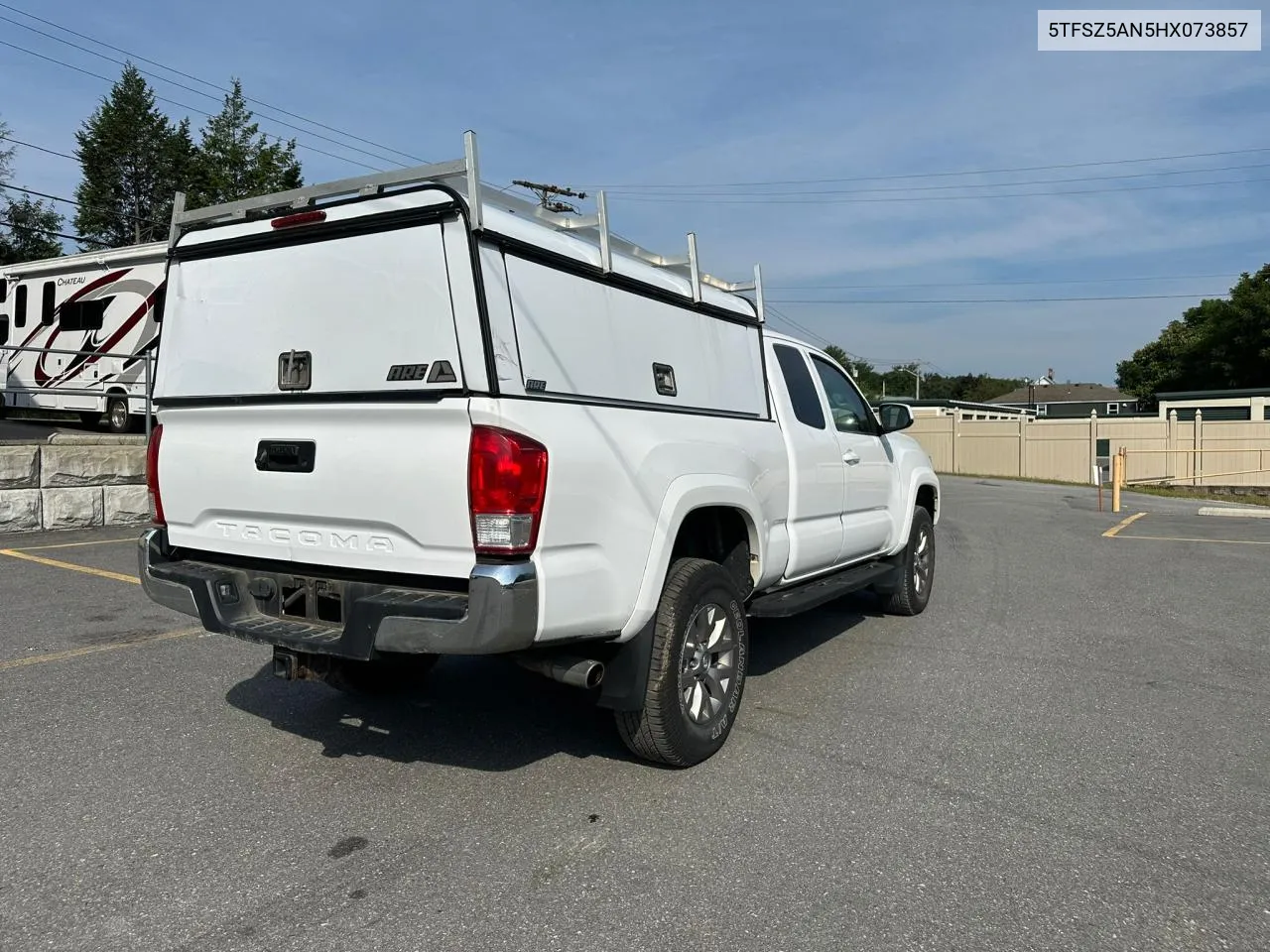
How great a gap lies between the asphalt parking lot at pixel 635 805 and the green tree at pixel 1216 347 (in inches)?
2076

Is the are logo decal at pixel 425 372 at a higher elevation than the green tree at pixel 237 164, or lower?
lower

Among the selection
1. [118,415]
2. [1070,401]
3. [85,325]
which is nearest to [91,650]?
[118,415]

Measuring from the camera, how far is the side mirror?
7102 mm

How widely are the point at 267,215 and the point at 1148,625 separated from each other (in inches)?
270

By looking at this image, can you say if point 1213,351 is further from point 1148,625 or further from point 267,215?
point 267,215

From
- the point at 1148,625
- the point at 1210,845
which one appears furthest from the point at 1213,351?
the point at 1210,845

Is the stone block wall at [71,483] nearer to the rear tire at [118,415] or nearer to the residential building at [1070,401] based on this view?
the rear tire at [118,415]

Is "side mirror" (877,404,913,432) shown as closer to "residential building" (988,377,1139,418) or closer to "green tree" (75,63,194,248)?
"green tree" (75,63,194,248)

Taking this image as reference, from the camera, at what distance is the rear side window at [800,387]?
19.2 ft

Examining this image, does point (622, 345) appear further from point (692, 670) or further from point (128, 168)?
point (128, 168)

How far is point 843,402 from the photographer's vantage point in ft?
22.1

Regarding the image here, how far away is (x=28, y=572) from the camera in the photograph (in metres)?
8.73

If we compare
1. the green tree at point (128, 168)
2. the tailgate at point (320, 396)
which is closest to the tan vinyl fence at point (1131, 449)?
the tailgate at point (320, 396)

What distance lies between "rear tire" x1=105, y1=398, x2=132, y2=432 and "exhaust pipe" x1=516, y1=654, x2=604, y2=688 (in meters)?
16.1
